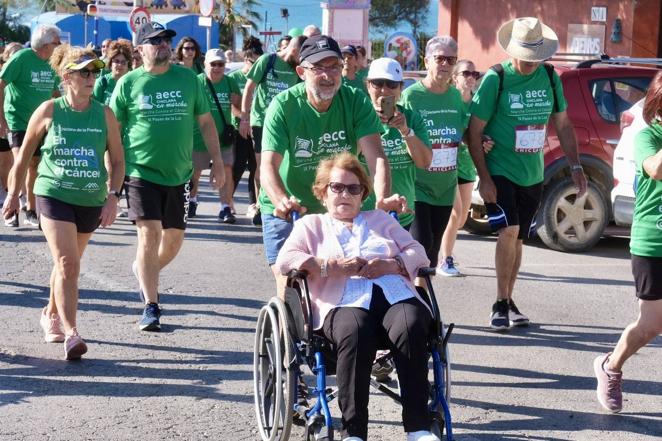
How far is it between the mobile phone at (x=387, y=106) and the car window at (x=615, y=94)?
5690mm

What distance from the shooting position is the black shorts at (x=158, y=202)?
8055 millimetres

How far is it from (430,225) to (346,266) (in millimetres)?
2784

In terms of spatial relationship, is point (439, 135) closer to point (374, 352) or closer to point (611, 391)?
point (611, 391)

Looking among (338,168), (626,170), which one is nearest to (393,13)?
(626,170)

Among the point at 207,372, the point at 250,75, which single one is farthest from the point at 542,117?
the point at 250,75

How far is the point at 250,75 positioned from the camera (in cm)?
1277

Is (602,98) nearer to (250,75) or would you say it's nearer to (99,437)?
(250,75)

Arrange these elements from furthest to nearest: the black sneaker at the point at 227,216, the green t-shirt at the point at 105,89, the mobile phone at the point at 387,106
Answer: the black sneaker at the point at 227,216 < the green t-shirt at the point at 105,89 < the mobile phone at the point at 387,106

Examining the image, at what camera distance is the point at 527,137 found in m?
8.41

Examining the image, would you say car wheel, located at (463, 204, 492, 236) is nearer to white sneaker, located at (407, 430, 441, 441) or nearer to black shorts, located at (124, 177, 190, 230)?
black shorts, located at (124, 177, 190, 230)

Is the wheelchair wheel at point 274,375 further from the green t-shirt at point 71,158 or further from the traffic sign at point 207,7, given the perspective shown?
the traffic sign at point 207,7

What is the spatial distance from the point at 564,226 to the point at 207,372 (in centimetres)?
584

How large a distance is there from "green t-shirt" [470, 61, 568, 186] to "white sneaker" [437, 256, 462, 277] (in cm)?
Result: 224

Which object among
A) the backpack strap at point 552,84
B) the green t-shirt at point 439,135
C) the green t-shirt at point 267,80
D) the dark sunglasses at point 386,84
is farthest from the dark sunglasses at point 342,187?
the green t-shirt at point 267,80
